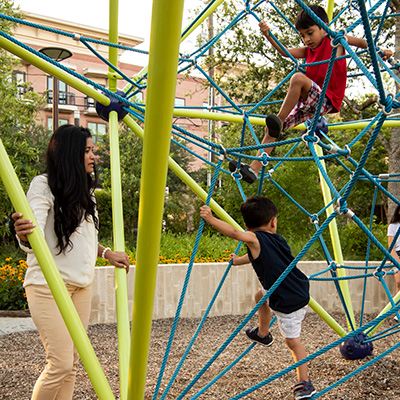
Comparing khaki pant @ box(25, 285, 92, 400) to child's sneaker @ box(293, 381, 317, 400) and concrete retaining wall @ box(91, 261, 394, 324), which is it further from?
concrete retaining wall @ box(91, 261, 394, 324)

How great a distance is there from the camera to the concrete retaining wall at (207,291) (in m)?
5.45

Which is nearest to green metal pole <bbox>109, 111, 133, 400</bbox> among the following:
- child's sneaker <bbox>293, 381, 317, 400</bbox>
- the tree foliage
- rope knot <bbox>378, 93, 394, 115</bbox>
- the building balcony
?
child's sneaker <bbox>293, 381, 317, 400</bbox>

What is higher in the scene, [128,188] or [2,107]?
[2,107]

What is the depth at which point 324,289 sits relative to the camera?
6172mm

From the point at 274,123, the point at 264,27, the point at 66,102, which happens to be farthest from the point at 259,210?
the point at 66,102

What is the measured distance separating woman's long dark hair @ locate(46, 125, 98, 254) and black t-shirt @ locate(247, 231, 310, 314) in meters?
0.89

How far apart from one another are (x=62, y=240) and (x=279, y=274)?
1155mm

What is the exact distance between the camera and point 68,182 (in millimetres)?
2246

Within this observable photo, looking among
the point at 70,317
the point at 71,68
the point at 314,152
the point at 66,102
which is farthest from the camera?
the point at 66,102

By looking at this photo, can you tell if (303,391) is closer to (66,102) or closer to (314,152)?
(314,152)

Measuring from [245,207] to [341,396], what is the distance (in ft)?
5.04

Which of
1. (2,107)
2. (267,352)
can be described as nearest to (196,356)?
(267,352)

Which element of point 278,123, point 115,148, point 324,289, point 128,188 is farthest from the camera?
point 128,188

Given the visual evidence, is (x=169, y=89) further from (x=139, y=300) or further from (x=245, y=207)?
(x=245, y=207)
